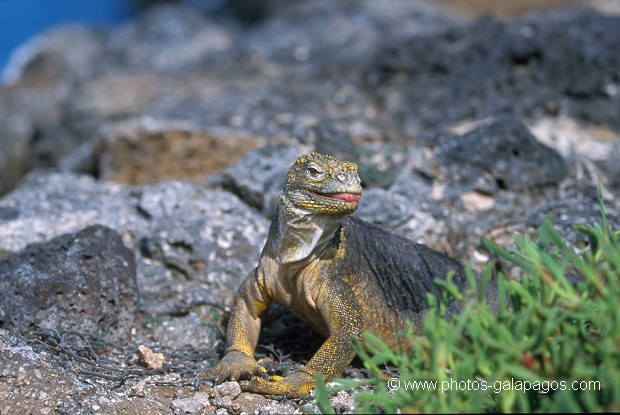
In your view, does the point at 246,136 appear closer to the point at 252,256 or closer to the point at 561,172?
the point at 252,256

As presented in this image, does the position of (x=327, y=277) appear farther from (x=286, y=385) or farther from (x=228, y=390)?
(x=228, y=390)

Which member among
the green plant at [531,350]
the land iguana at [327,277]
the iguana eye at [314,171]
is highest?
the iguana eye at [314,171]

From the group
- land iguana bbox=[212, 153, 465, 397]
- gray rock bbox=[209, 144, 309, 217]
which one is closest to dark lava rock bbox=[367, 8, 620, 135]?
gray rock bbox=[209, 144, 309, 217]

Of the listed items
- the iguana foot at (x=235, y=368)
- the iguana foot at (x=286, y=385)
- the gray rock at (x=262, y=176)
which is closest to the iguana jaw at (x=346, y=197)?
the iguana foot at (x=286, y=385)

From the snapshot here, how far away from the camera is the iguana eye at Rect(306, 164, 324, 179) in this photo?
378cm

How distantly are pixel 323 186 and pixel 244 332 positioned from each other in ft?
3.51

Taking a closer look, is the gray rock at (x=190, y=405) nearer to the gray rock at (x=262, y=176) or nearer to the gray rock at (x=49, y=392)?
the gray rock at (x=49, y=392)

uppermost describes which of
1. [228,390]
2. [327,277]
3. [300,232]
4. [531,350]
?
[531,350]

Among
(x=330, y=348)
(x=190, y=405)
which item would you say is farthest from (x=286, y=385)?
(x=190, y=405)

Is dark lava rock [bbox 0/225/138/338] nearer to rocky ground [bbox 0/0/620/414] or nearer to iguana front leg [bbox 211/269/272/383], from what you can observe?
rocky ground [bbox 0/0/620/414]

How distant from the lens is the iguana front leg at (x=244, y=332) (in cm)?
403

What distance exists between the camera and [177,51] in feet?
45.1

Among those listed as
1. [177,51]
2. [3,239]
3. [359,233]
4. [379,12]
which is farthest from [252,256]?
[177,51]

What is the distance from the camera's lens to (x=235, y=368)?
4.02 meters
